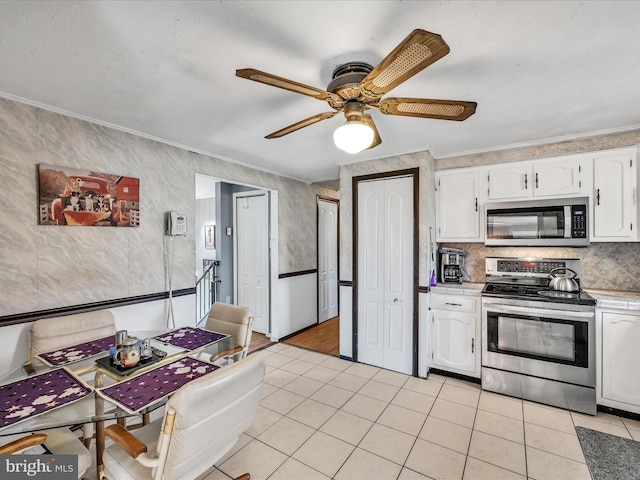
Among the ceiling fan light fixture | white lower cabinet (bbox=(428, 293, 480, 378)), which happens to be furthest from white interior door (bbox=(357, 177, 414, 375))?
the ceiling fan light fixture

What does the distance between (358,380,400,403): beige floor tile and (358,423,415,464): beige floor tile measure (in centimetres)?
46

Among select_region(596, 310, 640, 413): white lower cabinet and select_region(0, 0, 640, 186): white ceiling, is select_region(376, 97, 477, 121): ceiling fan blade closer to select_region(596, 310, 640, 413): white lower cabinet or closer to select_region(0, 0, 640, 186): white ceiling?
select_region(0, 0, 640, 186): white ceiling

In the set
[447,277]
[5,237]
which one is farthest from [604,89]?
[5,237]

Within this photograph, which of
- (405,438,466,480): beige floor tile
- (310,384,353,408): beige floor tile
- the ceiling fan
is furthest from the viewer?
(310,384,353,408): beige floor tile

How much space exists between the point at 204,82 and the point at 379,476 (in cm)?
273

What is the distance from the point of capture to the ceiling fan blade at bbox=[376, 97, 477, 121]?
1536 mm

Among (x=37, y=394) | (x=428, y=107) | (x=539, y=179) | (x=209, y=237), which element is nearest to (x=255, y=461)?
(x=37, y=394)

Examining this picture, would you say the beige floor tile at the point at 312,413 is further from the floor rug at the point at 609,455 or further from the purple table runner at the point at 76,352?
the floor rug at the point at 609,455

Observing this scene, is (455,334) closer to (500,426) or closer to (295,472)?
(500,426)

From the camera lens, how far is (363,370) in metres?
3.44

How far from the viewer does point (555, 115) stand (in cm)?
236

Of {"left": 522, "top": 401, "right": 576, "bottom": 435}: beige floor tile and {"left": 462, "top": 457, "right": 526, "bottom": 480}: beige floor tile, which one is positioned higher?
{"left": 462, "top": 457, "right": 526, "bottom": 480}: beige floor tile

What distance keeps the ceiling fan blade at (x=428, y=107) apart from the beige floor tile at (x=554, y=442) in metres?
2.39

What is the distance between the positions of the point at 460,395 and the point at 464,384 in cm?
27
